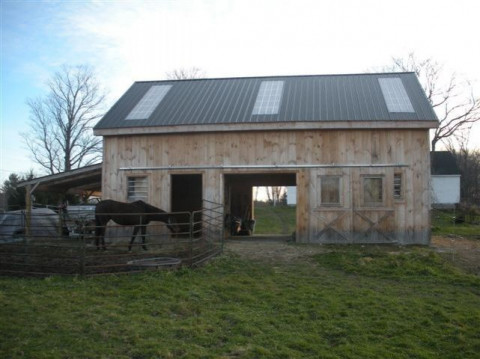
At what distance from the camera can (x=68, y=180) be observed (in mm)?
16391

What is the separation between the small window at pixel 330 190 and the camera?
14000 millimetres

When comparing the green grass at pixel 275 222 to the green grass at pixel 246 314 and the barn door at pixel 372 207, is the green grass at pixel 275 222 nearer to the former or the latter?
the barn door at pixel 372 207

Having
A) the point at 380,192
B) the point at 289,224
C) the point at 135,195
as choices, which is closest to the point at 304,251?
the point at 380,192

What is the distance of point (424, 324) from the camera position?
6.12 m

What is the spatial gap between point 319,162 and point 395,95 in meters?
3.78

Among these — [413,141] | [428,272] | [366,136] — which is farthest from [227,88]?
[428,272]

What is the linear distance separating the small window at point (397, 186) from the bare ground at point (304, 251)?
172cm

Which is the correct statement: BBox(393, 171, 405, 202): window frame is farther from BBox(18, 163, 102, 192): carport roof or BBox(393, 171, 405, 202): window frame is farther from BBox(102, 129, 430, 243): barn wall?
BBox(18, 163, 102, 192): carport roof

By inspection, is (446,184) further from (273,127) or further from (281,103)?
(273,127)

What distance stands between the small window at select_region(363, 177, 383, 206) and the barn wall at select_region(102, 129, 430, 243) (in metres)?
0.16

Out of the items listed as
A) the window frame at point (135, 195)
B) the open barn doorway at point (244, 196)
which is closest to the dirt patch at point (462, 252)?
the open barn doorway at point (244, 196)

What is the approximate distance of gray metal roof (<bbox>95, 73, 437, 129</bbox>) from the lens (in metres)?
14.3

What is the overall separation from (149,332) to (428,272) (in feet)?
20.0

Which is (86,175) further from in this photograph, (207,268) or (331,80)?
(331,80)
